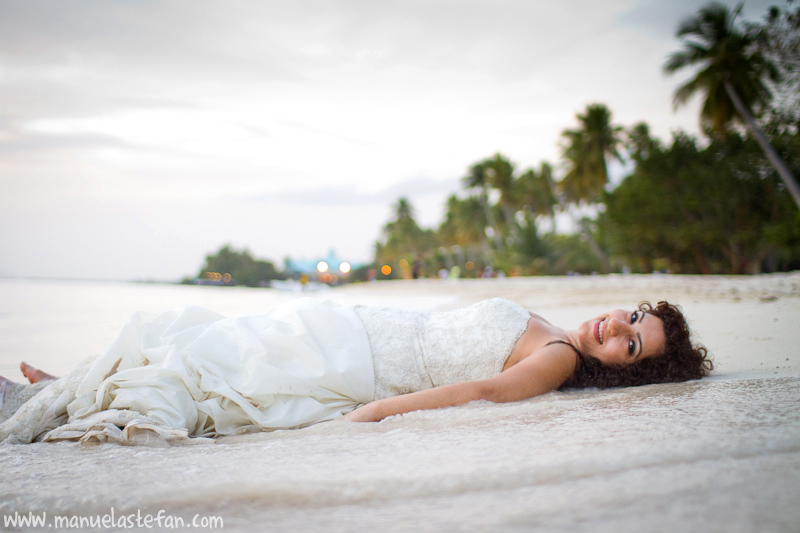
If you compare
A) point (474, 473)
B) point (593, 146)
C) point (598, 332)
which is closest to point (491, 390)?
point (598, 332)

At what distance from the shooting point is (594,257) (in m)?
42.2

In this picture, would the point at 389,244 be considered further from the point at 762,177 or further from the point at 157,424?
the point at 157,424

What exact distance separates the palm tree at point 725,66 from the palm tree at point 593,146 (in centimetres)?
1052

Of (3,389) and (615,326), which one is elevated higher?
(615,326)

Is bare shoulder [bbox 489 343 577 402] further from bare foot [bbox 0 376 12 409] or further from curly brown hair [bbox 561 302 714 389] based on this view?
bare foot [bbox 0 376 12 409]

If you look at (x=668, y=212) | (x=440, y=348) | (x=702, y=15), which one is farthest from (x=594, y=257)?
(x=440, y=348)

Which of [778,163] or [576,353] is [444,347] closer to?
[576,353]

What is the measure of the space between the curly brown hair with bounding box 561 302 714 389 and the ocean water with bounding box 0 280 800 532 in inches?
15.5

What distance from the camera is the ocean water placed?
0.73 meters

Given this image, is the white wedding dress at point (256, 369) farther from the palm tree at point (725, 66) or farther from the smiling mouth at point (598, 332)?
the palm tree at point (725, 66)

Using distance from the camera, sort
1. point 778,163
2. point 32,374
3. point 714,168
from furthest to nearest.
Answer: point 714,168, point 778,163, point 32,374

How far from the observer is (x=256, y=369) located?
6.01ft

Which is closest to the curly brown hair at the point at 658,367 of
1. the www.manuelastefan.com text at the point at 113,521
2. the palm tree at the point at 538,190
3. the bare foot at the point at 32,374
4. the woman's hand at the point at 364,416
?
the woman's hand at the point at 364,416

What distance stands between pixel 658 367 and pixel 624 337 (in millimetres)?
253
